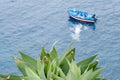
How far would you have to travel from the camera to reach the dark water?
70.4 meters

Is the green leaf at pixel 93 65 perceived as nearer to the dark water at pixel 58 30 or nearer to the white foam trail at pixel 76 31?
Result: the dark water at pixel 58 30

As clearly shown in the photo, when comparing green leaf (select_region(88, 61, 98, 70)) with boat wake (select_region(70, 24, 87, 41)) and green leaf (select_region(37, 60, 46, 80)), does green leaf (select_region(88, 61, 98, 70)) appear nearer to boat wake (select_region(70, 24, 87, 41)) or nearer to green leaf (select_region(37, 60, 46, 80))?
green leaf (select_region(37, 60, 46, 80))

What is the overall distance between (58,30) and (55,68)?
254ft

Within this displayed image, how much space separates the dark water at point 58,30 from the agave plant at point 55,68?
57.0 metres

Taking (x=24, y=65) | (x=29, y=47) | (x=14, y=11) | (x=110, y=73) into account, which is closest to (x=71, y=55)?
(x=24, y=65)

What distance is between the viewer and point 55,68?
5.82 metres

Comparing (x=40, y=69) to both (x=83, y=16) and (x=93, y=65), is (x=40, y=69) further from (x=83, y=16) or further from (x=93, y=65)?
(x=83, y=16)

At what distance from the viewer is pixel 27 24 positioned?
86812 mm

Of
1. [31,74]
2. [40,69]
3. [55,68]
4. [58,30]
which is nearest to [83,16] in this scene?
[58,30]

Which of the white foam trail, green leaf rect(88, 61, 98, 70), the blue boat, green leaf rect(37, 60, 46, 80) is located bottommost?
the white foam trail

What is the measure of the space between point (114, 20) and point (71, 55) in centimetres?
7933

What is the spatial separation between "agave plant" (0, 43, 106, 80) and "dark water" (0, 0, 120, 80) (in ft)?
187

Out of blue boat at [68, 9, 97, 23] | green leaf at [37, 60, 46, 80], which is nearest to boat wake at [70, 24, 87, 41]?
blue boat at [68, 9, 97, 23]

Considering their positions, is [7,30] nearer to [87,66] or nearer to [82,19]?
[82,19]
